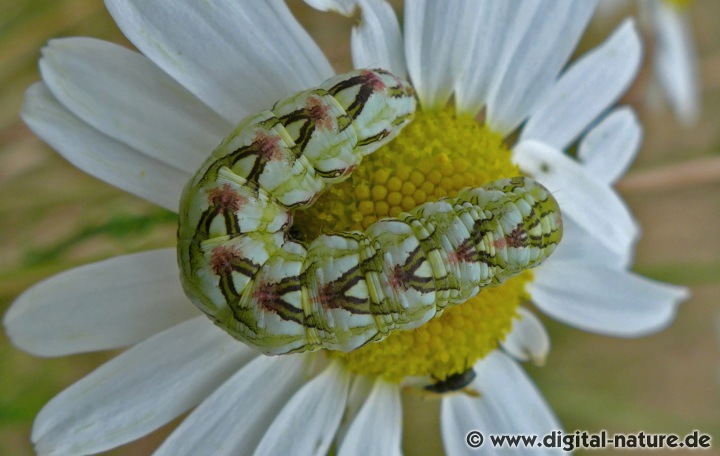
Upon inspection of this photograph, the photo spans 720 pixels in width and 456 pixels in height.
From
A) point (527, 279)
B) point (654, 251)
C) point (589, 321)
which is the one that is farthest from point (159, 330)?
point (654, 251)

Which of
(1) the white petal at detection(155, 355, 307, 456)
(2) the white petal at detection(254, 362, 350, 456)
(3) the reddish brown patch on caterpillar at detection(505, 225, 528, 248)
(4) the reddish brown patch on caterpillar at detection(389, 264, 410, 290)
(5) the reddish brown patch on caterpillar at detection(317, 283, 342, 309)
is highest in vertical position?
(5) the reddish brown patch on caterpillar at detection(317, 283, 342, 309)

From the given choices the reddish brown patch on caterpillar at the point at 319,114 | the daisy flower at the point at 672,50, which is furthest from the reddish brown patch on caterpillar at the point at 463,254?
the daisy flower at the point at 672,50

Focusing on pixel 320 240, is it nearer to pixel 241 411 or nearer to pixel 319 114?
pixel 319 114

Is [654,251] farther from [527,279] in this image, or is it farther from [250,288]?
[250,288]

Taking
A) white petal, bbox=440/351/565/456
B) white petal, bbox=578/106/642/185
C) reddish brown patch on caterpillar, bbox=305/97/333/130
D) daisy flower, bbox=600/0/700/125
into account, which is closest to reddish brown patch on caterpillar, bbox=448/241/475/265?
reddish brown patch on caterpillar, bbox=305/97/333/130

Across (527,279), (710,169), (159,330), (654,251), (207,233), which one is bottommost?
(654,251)

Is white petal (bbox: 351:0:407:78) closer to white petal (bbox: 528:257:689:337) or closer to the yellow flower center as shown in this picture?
the yellow flower center

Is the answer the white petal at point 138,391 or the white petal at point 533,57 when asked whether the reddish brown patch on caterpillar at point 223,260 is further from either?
the white petal at point 533,57
